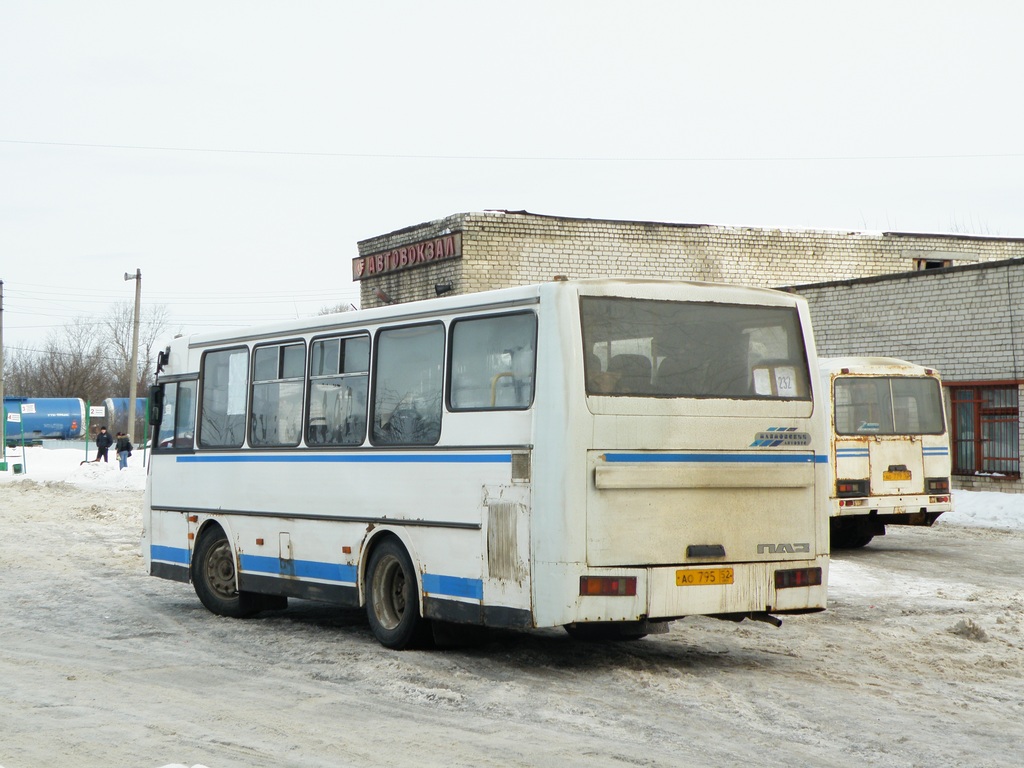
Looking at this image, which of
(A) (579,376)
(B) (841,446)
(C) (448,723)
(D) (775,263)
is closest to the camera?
(C) (448,723)

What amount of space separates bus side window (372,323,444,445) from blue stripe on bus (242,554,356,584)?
1132 mm

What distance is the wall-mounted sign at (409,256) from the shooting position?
38.1m

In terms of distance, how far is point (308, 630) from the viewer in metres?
12.1

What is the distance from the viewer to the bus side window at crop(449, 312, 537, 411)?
959 cm

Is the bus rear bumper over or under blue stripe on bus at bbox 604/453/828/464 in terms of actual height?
under

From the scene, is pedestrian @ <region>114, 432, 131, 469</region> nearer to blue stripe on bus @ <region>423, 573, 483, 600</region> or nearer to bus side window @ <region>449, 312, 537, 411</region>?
blue stripe on bus @ <region>423, 573, 483, 600</region>

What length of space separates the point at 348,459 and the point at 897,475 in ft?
35.0

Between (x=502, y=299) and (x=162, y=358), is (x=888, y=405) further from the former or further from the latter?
(x=502, y=299)

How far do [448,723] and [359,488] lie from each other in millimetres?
3527

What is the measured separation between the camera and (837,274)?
141 feet

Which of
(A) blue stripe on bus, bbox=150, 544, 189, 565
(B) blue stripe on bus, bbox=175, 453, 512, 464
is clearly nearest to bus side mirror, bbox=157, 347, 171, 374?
(B) blue stripe on bus, bbox=175, 453, 512, 464

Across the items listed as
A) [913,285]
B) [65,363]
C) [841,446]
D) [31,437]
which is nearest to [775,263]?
[913,285]

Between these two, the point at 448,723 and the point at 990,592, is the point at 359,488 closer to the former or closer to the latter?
the point at 448,723

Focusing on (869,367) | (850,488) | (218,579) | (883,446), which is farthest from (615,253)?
(218,579)
